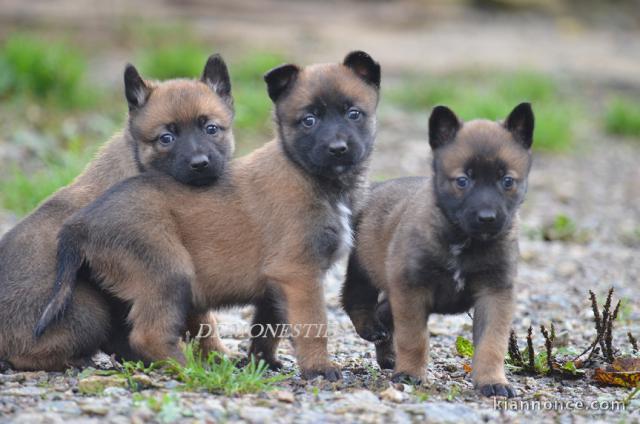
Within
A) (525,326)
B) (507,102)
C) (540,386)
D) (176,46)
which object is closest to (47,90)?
(176,46)

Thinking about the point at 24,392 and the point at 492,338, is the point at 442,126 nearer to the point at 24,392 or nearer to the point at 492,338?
the point at 492,338

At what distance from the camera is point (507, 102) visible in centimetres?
1241

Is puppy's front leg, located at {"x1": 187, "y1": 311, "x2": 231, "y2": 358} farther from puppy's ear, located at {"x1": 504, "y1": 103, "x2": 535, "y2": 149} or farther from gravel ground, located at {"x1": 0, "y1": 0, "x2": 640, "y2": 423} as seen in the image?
puppy's ear, located at {"x1": 504, "y1": 103, "x2": 535, "y2": 149}

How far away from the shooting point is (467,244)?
16.9ft

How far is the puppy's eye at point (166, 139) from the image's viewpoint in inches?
240

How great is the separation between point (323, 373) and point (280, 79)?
5.54ft

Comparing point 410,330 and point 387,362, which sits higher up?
point 410,330

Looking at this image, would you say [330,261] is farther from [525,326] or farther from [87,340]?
[525,326]

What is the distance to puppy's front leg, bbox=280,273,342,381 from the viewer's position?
5230 millimetres

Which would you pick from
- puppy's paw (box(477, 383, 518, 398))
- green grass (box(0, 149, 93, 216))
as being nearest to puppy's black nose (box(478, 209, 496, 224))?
puppy's paw (box(477, 383, 518, 398))

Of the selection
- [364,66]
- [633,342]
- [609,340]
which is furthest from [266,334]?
[633,342]

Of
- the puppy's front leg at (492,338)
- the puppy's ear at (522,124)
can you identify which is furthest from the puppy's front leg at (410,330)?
the puppy's ear at (522,124)

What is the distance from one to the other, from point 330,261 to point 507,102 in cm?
747

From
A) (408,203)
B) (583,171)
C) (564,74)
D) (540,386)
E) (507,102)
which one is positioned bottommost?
(540,386)
